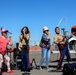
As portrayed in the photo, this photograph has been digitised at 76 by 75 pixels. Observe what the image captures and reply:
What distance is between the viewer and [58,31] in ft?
46.2

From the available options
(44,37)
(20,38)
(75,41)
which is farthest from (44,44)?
(75,41)

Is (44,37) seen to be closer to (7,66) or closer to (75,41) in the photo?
(7,66)

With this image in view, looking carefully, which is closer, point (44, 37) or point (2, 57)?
point (2, 57)

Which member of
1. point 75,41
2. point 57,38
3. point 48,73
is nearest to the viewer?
point 48,73

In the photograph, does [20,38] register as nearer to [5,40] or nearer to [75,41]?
[5,40]

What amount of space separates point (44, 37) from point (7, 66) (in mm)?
1903

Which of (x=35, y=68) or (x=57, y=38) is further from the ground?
(x=57, y=38)

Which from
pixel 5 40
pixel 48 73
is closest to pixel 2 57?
pixel 5 40

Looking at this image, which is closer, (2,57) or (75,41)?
(2,57)

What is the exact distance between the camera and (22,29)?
1352 centimetres

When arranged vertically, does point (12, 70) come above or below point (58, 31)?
below

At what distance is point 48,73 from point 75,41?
6.89 meters

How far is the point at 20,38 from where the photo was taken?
13562 millimetres

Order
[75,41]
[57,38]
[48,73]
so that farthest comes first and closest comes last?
[75,41] < [57,38] < [48,73]
